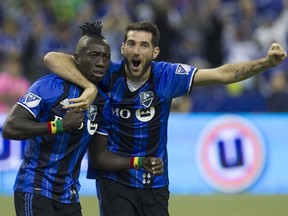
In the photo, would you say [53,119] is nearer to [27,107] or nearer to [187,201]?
[27,107]

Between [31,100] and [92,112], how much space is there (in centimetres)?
58

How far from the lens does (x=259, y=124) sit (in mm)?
12703

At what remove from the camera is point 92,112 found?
21.9ft

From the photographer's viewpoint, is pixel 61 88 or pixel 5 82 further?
pixel 5 82

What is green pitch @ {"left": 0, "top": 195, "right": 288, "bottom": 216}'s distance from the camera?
10797 mm

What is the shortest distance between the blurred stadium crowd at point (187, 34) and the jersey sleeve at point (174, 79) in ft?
21.8

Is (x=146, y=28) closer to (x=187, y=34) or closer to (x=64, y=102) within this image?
(x=64, y=102)

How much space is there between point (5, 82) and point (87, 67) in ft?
23.2

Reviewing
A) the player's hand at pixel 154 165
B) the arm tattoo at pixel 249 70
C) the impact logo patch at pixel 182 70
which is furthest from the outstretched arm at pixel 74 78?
the arm tattoo at pixel 249 70

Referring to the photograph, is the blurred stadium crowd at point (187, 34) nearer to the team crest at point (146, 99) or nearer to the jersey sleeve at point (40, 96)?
the team crest at point (146, 99)

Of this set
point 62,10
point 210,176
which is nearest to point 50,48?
point 62,10

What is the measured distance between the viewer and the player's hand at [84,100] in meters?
6.30

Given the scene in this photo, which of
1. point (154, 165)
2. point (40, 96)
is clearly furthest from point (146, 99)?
point (40, 96)

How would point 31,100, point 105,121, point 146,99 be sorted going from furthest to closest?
point 146,99 → point 105,121 → point 31,100
